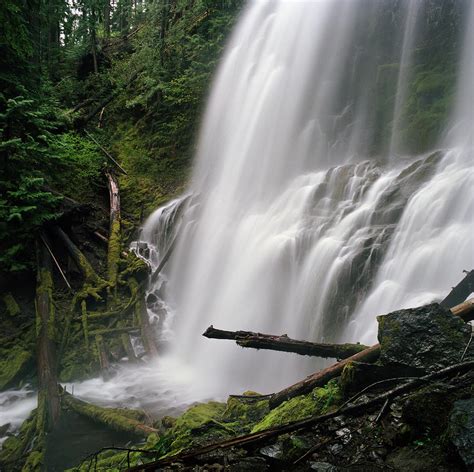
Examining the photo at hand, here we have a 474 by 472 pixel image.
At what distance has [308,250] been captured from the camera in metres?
8.60

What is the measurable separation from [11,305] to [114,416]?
171 inches

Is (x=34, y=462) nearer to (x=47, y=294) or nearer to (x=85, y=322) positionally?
(x=85, y=322)

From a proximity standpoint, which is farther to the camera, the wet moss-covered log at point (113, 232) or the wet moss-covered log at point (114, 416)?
the wet moss-covered log at point (113, 232)

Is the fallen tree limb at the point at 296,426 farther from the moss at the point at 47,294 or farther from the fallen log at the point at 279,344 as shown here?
the moss at the point at 47,294

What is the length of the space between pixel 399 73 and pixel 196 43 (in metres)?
9.45

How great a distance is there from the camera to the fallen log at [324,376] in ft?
11.0

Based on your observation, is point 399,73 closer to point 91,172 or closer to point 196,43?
point 196,43

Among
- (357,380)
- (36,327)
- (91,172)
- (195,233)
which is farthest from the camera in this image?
(91,172)

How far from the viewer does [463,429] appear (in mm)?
1787

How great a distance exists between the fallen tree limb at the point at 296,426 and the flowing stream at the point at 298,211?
12.7 feet

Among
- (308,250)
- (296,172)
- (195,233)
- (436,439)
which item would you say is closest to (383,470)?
(436,439)

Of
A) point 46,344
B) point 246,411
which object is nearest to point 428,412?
point 246,411

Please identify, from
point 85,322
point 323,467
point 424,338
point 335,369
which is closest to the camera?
point 323,467

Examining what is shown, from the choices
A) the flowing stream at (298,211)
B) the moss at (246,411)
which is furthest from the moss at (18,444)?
the moss at (246,411)
